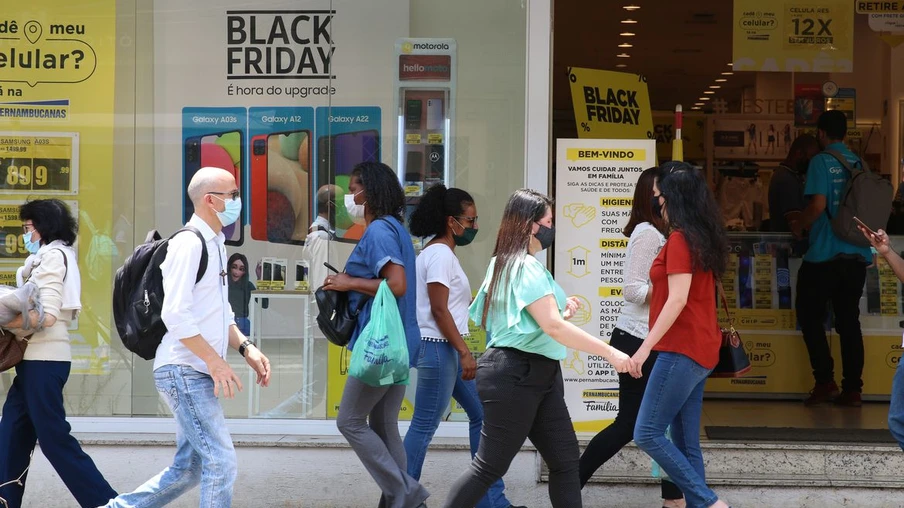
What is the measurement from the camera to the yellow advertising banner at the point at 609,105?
659cm

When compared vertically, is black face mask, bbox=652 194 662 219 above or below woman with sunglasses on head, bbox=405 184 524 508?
above

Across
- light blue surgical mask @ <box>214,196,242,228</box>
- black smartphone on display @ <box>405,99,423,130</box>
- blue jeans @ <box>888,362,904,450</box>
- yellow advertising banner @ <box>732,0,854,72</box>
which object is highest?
yellow advertising banner @ <box>732,0,854,72</box>

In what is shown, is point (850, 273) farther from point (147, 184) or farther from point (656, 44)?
point (656, 44)

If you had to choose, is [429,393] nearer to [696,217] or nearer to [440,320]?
[440,320]

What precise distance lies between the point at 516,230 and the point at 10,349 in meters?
2.57

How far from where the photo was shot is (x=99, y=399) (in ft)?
22.4

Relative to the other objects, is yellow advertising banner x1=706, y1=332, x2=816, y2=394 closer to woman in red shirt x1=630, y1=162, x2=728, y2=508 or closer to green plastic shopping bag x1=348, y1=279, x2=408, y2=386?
woman in red shirt x1=630, y1=162, x2=728, y2=508

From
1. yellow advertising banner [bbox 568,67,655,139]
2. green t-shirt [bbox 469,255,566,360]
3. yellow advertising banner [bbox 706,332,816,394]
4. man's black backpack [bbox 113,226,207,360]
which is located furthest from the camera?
yellow advertising banner [bbox 706,332,816,394]

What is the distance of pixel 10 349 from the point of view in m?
5.31

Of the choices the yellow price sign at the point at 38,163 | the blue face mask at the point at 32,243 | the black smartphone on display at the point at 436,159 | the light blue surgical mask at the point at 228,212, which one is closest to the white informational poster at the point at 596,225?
the black smartphone on display at the point at 436,159

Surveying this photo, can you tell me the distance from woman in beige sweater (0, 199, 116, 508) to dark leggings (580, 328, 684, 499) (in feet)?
8.10

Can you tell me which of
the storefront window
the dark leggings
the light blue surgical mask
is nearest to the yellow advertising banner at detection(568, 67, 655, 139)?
the storefront window

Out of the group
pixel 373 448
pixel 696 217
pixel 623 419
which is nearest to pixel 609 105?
pixel 696 217

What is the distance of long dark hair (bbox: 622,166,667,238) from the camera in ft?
18.2
